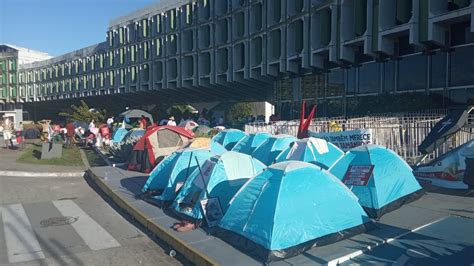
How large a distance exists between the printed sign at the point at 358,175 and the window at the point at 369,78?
16.2m

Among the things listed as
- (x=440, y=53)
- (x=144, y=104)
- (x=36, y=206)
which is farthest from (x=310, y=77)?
(x=144, y=104)

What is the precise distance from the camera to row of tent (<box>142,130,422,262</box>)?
Result: 6.64 m

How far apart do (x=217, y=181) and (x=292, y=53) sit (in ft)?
70.5

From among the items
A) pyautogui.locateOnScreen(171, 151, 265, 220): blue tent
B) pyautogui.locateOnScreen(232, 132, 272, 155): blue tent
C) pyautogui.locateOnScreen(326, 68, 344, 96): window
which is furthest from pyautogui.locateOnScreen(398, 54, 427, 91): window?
pyautogui.locateOnScreen(171, 151, 265, 220): blue tent

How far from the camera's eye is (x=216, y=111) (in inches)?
1845

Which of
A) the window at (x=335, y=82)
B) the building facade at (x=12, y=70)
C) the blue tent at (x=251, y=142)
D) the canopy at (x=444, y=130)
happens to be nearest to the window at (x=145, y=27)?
the window at (x=335, y=82)

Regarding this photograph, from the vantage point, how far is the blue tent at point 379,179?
27.1 feet

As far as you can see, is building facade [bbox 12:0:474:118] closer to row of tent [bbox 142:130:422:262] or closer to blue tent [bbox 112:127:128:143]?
row of tent [bbox 142:130:422:262]

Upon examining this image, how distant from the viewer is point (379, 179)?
847 cm

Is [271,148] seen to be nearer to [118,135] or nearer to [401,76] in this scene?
[401,76]

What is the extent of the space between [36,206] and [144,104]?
1904 inches

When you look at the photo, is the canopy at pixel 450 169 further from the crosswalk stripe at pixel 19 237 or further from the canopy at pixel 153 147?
the crosswalk stripe at pixel 19 237

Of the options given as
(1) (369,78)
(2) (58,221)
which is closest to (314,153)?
(2) (58,221)

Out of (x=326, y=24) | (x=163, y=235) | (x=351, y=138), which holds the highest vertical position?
(x=326, y=24)
